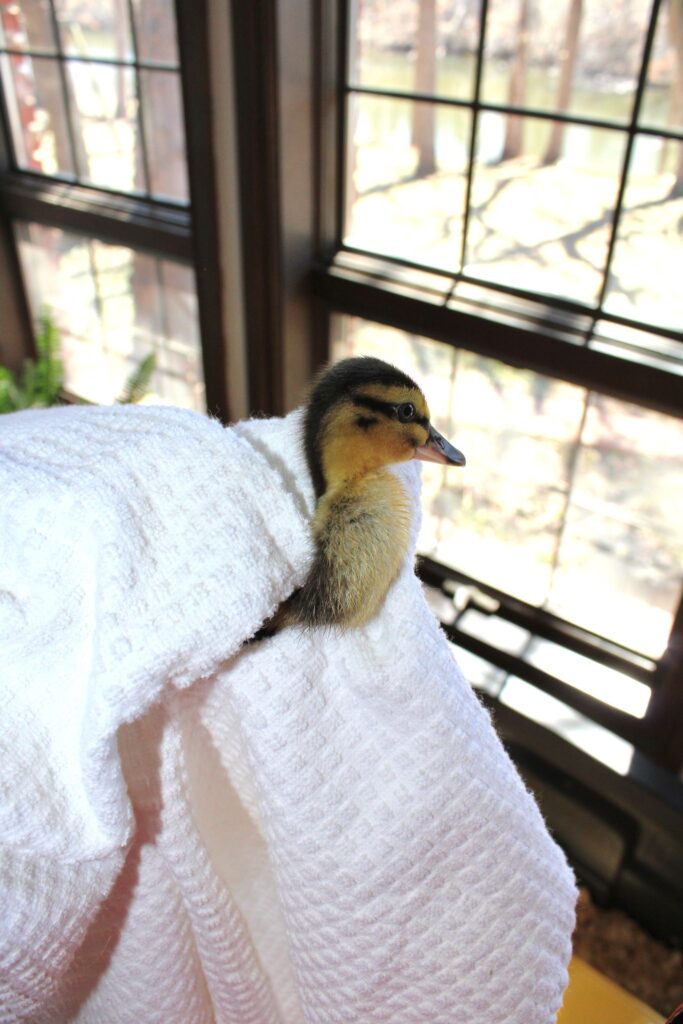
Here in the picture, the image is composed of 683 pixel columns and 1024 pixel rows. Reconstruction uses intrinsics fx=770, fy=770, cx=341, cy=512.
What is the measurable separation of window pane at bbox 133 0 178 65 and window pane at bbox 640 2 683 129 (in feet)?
3.04

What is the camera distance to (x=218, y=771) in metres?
0.54

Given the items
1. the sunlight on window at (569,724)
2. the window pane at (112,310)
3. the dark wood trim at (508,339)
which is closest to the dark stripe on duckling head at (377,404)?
the dark wood trim at (508,339)

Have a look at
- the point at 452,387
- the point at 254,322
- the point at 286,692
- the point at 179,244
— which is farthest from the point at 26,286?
the point at 286,692

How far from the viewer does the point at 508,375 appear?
1.40 metres

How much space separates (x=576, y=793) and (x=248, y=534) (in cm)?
133

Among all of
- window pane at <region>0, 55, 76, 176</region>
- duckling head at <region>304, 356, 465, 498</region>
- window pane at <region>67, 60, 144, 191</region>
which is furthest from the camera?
window pane at <region>0, 55, 76, 176</region>

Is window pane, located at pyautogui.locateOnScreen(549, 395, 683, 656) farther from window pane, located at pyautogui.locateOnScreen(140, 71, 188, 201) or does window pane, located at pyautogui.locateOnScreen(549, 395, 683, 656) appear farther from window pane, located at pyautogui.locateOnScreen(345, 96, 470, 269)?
window pane, located at pyautogui.locateOnScreen(140, 71, 188, 201)

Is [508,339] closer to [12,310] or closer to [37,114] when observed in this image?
[37,114]

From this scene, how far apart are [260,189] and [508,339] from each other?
514 millimetres

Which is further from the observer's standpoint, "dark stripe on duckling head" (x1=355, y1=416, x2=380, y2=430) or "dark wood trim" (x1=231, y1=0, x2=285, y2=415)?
"dark wood trim" (x1=231, y1=0, x2=285, y2=415)

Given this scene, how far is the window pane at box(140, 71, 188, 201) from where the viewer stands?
5.18 ft

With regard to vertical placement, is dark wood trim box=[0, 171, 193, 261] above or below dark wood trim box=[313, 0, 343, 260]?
below

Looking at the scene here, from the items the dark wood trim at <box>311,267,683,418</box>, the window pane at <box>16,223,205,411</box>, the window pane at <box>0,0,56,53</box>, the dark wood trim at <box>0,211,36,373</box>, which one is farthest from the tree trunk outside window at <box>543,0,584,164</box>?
the dark wood trim at <box>0,211,36,373</box>

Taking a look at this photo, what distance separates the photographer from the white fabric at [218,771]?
16.5 inches
